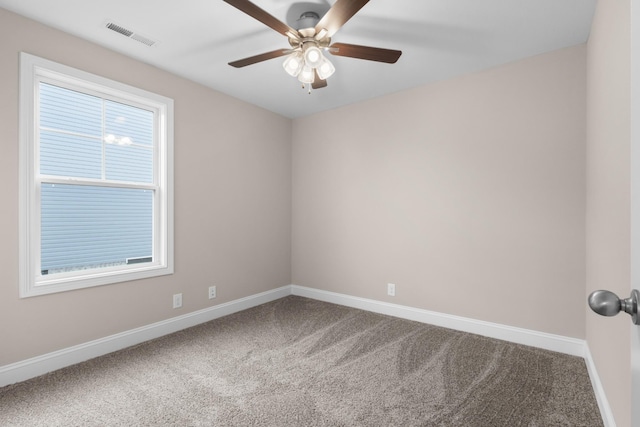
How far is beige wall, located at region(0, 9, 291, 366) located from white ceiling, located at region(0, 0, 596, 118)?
194 mm

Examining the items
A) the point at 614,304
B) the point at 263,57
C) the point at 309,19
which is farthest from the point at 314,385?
the point at 309,19

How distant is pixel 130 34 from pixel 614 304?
3160 millimetres

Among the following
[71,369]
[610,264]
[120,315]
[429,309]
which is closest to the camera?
[610,264]

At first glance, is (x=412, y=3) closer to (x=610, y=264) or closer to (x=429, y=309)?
(x=610, y=264)

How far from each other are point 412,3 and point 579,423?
2715 millimetres

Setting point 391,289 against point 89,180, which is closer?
point 89,180

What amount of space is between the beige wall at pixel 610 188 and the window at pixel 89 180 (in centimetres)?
328

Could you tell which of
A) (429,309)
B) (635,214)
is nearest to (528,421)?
(429,309)

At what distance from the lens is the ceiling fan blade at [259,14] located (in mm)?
1655

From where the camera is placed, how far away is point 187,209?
3.29 metres

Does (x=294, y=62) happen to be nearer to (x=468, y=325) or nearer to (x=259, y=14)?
(x=259, y=14)

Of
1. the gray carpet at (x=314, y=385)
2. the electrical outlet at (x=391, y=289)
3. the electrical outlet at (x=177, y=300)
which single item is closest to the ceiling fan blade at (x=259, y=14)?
the gray carpet at (x=314, y=385)

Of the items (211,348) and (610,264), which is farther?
(211,348)

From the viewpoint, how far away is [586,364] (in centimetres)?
241
